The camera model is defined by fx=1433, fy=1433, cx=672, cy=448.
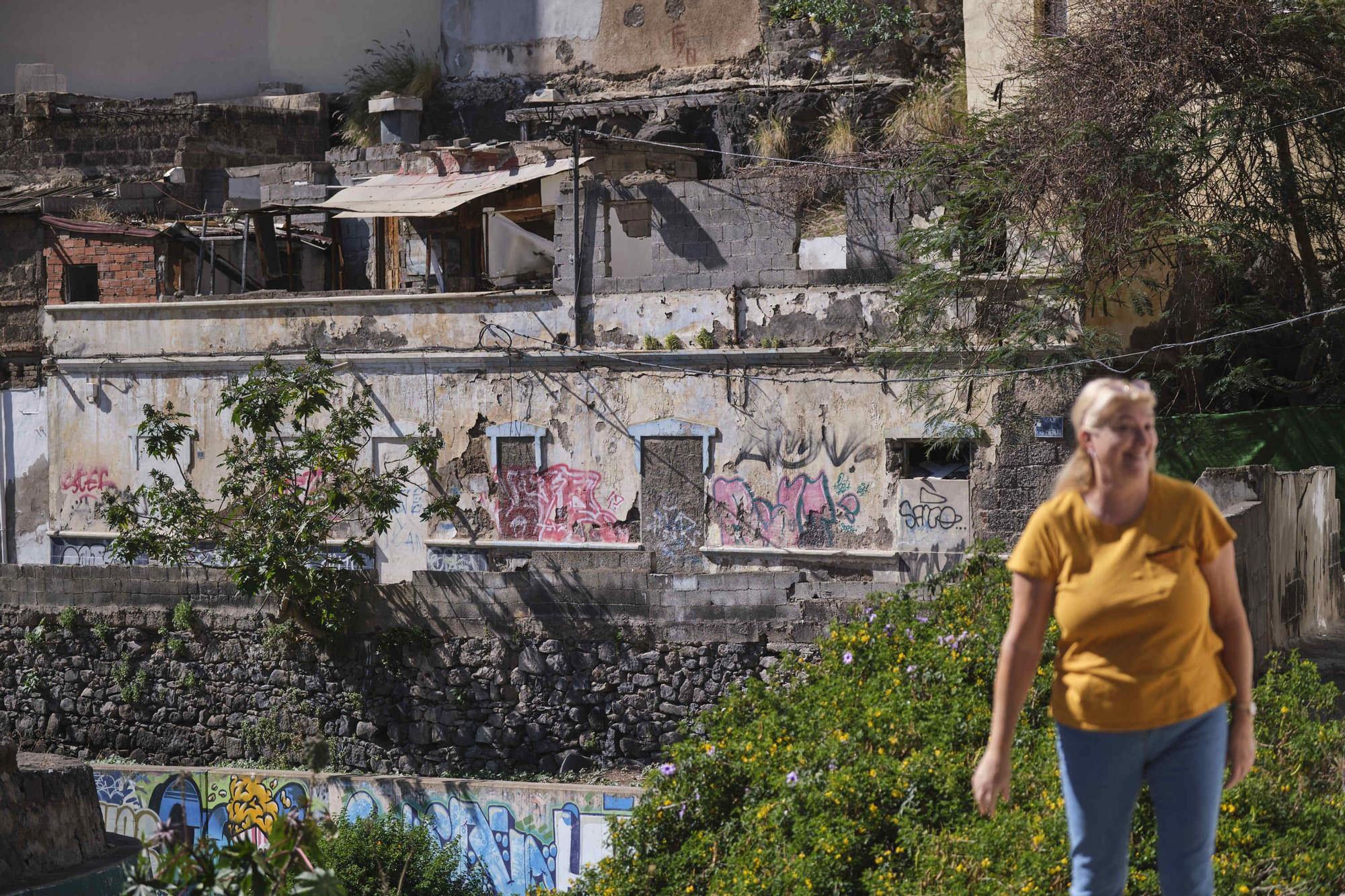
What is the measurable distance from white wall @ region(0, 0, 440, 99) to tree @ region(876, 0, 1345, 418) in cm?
1651

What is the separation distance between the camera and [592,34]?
1033 inches

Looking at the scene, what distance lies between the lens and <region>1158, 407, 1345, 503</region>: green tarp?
14.7 meters

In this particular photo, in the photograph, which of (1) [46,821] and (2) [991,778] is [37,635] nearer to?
(1) [46,821]

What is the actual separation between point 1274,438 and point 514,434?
29.0 ft

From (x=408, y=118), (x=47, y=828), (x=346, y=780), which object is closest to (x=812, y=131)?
(x=408, y=118)

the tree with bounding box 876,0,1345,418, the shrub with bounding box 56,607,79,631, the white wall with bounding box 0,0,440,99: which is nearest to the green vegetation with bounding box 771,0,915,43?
the tree with bounding box 876,0,1345,418

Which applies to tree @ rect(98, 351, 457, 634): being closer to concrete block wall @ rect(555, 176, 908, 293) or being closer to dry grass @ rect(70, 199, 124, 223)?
concrete block wall @ rect(555, 176, 908, 293)

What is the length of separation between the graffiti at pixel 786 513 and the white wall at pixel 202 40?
1548 centimetres

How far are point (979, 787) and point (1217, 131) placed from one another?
38.6 ft

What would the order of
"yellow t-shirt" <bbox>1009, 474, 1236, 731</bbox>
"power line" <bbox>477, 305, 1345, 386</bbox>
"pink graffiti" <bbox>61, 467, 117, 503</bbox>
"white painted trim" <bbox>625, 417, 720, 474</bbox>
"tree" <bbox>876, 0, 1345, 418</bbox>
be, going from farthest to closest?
"pink graffiti" <bbox>61, 467, 117, 503</bbox>
"white painted trim" <bbox>625, 417, 720, 474</bbox>
"tree" <bbox>876, 0, 1345, 418</bbox>
"power line" <bbox>477, 305, 1345, 386</bbox>
"yellow t-shirt" <bbox>1009, 474, 1236, 731</bbox>

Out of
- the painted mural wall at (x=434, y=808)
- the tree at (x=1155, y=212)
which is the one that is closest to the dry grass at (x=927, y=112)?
the tree at (x=1155, y=212)

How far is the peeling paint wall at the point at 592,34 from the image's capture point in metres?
24.9

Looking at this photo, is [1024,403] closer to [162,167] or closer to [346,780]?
[346,780]

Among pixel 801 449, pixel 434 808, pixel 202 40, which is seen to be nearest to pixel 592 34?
pixel 202 40
